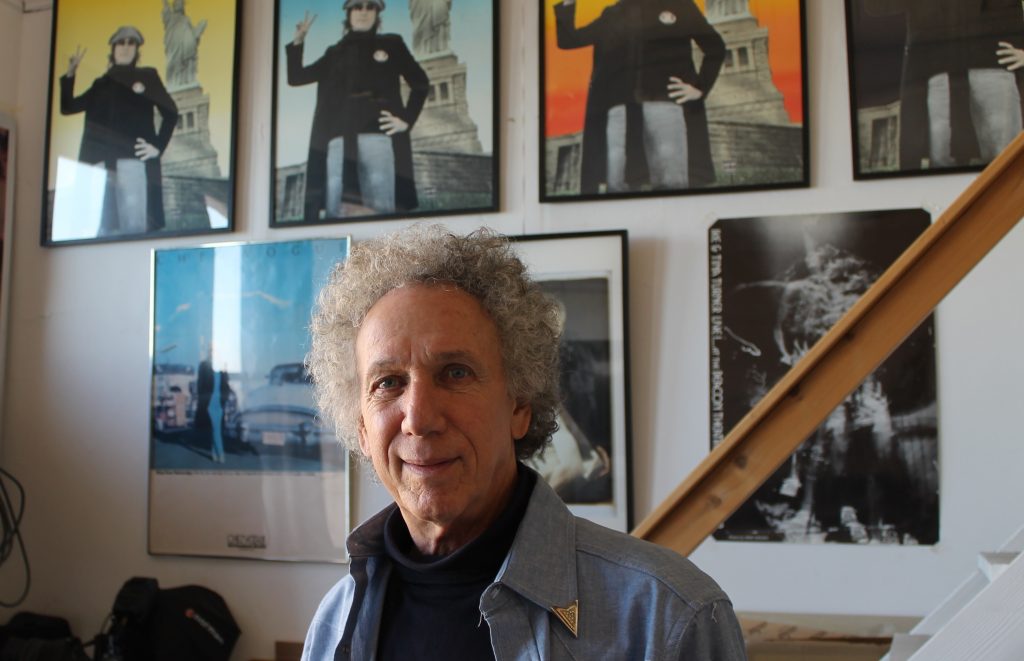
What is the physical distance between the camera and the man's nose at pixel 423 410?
3.34 ft

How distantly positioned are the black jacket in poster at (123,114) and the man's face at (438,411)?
247cm

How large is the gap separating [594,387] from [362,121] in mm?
1223

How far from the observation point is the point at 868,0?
2574 mm

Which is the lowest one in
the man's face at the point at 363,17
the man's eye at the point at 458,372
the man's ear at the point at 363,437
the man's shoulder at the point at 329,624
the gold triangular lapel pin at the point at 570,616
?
the man's shoulder at the point at 329,624

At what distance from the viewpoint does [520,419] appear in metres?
1.16

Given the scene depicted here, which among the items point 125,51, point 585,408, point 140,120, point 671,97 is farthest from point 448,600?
point 125,51

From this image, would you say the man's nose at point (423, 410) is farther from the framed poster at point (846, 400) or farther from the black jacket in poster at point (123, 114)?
the black jacket in poster at point (123, 114)

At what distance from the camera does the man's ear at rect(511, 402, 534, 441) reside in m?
1.14

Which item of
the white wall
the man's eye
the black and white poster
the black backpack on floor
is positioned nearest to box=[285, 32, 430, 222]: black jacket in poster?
the white wall

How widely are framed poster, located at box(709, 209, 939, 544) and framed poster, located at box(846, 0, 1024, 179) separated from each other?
184 millimetres

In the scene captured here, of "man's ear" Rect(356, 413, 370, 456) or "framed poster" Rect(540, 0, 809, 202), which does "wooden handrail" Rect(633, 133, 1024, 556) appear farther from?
"framed poster" Rect(540, 0, 809, 202)

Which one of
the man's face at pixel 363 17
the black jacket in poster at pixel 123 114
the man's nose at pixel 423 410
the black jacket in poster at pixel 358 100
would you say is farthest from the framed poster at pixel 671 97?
the man's nose at pixel 423 410

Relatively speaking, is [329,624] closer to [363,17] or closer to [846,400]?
[846,400]

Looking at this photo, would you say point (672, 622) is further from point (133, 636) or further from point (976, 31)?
point (133, 636)
